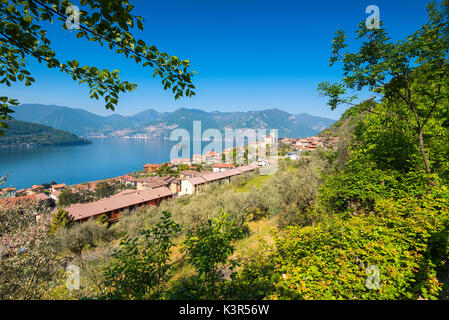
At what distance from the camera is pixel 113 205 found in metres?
38.5

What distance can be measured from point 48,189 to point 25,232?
87932 millimetres

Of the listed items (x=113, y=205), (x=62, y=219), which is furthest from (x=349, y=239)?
(x=113, y=205)

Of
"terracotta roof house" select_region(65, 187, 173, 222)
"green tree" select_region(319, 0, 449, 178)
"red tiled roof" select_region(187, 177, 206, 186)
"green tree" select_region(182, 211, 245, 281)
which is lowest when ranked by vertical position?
"terracotta roof house" select_region(65, 187, 173, 222)

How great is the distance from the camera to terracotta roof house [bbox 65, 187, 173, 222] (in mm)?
34125

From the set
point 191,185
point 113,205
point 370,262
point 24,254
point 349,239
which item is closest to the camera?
point 370,262

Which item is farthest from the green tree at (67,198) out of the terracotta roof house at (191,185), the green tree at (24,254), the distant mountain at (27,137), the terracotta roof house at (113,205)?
the distant mountain at (27,137)

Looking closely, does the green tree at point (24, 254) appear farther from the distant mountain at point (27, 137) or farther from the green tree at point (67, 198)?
the distant mountain at point (27, 137)

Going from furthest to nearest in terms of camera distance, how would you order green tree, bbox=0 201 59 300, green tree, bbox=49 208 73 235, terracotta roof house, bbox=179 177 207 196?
terracotta roof house, bbox=179 177 207 196, green tree, bbox=49 208 73 235, green tree, bbox=0 201 59 300

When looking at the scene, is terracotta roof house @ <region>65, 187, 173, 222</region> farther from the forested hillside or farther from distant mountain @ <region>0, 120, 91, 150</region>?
distant mountain @ <region>0, 120, 91, 150</region>

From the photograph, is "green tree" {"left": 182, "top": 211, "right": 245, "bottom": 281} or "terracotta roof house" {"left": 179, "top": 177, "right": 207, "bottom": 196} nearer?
"green tree" {"left": 182, "top": 211, "right": 245, "bottom": 281}

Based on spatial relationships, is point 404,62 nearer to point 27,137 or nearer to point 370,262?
point 370,262

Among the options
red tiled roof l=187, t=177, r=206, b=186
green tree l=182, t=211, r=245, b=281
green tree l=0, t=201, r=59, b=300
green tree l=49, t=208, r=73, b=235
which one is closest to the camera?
green tree l=182, t=211, r=245, b=281

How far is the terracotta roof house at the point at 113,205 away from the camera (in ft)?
112

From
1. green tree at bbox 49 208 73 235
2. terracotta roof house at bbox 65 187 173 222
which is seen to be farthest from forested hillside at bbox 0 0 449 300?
terracotta roof house at bbox 65 187 173 222
